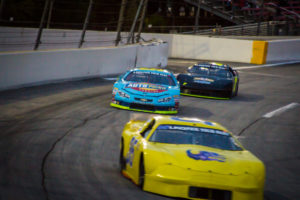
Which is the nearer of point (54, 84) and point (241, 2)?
point (54, 84)

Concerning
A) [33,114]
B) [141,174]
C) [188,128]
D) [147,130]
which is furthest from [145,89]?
[141,174]

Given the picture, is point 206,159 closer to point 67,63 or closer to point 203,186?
point 203,186

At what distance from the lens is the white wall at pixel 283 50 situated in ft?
111

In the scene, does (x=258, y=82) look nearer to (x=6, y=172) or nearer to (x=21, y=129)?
(x=21, y=129)

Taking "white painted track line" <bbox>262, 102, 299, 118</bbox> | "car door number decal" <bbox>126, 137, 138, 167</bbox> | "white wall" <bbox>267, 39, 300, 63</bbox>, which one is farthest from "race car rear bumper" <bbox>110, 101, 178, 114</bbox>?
"white wall" <bbox>267, 39, 300, 63</bbox>

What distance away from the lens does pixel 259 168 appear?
706 centimetres

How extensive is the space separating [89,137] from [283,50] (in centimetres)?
2657

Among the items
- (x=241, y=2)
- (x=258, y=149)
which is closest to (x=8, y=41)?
(x=258, y=149)

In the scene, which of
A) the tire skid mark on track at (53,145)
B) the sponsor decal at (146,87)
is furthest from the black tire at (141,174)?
the sponsor decal at (146,87)

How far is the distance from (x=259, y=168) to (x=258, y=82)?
17785 mm

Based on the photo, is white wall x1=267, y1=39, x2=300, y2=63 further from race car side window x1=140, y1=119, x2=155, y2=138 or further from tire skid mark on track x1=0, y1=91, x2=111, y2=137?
race car side window x1=140, y1=119, x2=155, y2=138

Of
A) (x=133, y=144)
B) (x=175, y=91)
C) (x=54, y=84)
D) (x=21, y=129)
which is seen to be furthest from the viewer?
(x=54, y=84)

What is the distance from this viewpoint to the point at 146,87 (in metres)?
14.6

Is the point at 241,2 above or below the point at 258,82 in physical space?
above
